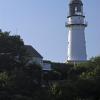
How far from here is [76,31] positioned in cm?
7556

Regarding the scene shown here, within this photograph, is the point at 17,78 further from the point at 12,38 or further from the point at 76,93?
the point at 12,38

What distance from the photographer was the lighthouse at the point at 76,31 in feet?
245

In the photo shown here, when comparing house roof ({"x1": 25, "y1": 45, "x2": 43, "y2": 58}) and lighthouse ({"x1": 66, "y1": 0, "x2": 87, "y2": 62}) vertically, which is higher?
lighthouse ({"x1": 66, "y1": 0, "x2": 87, "y2": 62})

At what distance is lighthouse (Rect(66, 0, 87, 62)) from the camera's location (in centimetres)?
7481

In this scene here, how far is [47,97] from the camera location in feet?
143

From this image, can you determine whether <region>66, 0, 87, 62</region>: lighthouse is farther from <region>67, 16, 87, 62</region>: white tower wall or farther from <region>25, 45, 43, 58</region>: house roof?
<region>25, 45, 43, 58</region>: house roof

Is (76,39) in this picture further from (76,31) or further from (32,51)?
(32,51)

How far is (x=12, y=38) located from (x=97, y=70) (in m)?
9.76

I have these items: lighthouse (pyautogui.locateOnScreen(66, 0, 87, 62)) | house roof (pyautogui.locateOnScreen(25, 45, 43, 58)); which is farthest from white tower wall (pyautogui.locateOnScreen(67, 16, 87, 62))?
house roof (pyautogui.locateOnScreen(25, 45, 43, 58))

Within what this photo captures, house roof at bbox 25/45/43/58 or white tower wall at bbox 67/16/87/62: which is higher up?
white tower wall at bbox 67/16/87/62

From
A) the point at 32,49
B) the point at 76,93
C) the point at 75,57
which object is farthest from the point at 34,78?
the point at 75,57

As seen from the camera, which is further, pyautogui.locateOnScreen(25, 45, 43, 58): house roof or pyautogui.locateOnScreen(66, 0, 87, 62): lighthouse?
pyautogui.locateOnScreen(66, 0, 87, 62): lighthouse

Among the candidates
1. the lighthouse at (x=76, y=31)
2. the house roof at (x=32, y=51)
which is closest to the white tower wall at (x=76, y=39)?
the lighthouse at (x=76, y=31)

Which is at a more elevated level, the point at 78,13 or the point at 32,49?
the point at 78,13
